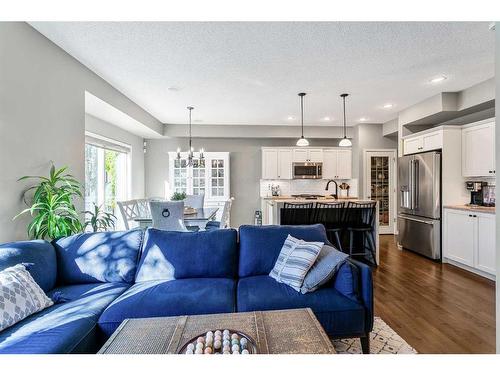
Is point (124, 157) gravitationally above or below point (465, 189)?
above

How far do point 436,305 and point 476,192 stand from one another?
2.47 meters

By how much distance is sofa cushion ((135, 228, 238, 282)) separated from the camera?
2414mm

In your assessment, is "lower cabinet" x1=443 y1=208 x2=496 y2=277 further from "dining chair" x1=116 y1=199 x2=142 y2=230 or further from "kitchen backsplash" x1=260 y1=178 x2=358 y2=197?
"dining chair" x1=116 y1=199 x2=142 y2=230

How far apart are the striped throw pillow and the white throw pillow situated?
1648 millimetres

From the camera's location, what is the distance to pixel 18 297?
169cm

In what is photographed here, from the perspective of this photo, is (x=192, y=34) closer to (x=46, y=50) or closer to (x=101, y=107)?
(x=46, y=50)

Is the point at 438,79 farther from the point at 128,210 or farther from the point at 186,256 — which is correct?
the point at 128,210

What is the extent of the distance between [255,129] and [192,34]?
14.1ft

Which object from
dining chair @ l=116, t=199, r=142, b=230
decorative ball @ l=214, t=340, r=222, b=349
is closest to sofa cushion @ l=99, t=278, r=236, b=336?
decorative ball @ l=214, t=340, r=222, b=349

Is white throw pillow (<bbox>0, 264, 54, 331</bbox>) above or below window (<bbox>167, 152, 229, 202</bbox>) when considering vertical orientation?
below
